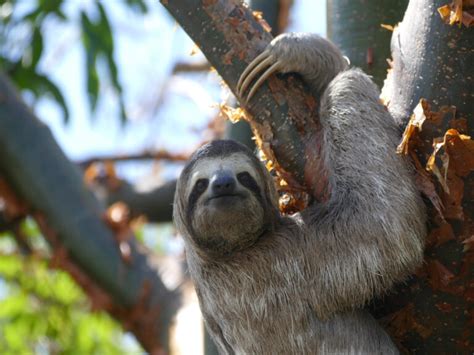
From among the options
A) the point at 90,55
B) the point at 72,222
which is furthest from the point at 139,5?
the point at 72,222

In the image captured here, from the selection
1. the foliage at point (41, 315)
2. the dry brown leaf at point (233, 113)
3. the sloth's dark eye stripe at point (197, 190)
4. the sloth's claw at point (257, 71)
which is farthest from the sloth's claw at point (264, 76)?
the foliage at point (41, 315)

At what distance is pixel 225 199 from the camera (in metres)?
5.67

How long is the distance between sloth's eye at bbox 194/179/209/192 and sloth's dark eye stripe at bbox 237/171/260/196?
0.26 m

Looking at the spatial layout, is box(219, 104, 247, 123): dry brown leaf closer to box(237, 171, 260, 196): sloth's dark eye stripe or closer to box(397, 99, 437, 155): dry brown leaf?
box(237, 171, 260, 196): sloth's dark eye stripe

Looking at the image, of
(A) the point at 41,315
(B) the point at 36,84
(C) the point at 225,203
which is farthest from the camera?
(A) the point at 41,315

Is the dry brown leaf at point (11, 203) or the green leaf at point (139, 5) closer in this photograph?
the green leaf at point (139, 5)

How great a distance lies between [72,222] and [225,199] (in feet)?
16.2

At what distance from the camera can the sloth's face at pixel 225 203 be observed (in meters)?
5.68

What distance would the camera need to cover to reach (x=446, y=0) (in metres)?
5.07

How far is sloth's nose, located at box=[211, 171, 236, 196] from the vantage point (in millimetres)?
5672

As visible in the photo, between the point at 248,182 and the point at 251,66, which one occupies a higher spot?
the point at 251,66

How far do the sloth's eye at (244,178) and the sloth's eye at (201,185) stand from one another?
0.25 metres

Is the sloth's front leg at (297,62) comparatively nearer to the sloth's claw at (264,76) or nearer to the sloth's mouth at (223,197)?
the sloth's claw at (264,76)

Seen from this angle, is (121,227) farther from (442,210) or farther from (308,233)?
(442,210)
